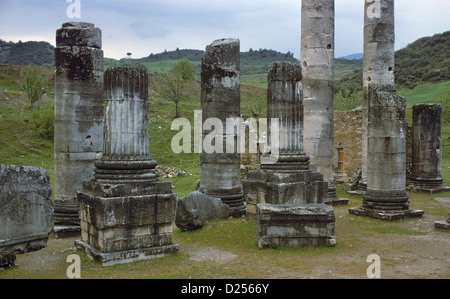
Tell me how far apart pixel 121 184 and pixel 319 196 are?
5.07 metres

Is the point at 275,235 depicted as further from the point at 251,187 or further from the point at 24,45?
the point at 24,45

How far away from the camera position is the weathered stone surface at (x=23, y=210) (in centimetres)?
656

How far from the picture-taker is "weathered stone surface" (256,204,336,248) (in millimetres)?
8641

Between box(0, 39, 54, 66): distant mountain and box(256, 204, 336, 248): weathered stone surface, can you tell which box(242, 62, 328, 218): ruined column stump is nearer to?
box(256, 204, 336, 248): weathered stone surface

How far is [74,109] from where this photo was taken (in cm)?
1098

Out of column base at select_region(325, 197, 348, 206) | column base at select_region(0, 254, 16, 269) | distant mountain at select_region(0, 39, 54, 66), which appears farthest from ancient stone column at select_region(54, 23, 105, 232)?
distant mountain at select_region(0, 39, 54, 66)

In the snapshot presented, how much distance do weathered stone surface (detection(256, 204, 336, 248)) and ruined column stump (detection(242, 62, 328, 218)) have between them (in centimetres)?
165

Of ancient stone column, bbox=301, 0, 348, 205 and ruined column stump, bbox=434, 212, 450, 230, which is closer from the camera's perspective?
ruined column stump, bbox=434, 212, 450, 230

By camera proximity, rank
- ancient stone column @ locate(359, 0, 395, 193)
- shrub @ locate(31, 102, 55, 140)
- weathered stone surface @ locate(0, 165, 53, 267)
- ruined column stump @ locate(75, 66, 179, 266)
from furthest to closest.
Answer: shrub @ locate(31, 102, 55, 140)
ancient stone column @ locate(359, 0, 395, 193)
ruined column stump @ locate(75, 66, 179, 266)
weathered stone surface @ locate(0, 165, 53, 267)

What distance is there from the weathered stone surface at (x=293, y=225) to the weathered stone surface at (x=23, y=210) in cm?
401

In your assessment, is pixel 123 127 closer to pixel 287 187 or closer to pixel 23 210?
pixel 23 210

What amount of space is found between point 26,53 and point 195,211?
4079 inches

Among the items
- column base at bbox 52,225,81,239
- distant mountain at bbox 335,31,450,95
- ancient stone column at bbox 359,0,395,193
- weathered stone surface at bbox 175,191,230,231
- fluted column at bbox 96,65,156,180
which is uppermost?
distant mountain at bbox 335,31,450,95

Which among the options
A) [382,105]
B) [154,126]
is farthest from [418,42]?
[382,105]
